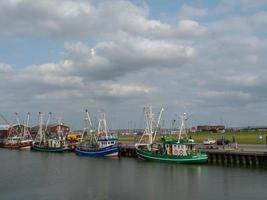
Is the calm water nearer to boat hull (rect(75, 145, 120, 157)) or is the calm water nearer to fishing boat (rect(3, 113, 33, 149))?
boat hull (rect(75, 145, 120, 157))

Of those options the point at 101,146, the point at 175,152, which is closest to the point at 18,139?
the point at 101,146

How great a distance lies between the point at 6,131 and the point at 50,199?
15808 cm

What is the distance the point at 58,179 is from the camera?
6044cm

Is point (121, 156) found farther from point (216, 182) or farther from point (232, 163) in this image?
point (216, 182)

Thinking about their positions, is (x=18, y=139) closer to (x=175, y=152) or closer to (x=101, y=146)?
(x=101, y=146)

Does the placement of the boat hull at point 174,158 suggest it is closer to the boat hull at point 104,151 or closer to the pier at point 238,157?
the pier at point 238,157

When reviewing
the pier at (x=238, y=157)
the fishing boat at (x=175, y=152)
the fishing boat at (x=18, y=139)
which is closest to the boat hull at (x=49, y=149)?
the fishing boat at (x=18, y=139)

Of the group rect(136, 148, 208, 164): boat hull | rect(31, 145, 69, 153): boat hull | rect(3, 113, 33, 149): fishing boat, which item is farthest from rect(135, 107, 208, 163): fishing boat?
rect(3, 113, 33, 149): fishing boat

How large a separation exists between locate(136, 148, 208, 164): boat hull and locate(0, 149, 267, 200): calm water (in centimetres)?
200

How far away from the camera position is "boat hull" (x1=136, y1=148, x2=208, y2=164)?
71625 mm

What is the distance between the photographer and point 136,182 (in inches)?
2176

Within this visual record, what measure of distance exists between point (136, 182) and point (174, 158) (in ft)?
68.2

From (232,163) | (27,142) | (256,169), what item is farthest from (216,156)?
(27,142)

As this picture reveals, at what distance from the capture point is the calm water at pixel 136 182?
46188mm
